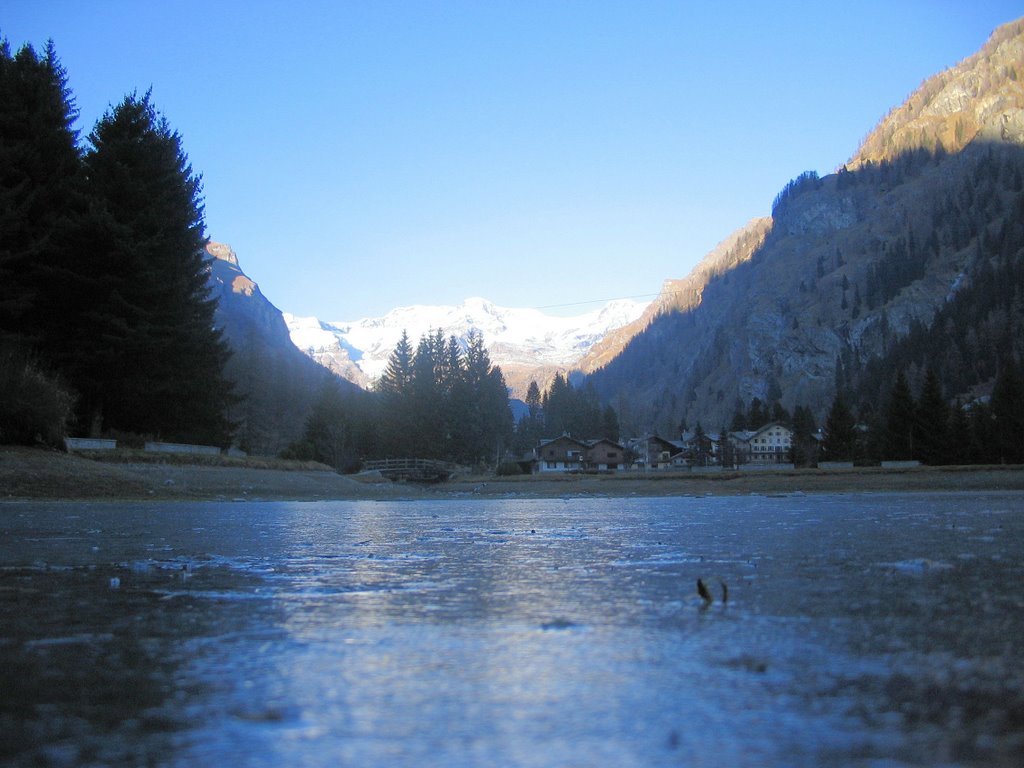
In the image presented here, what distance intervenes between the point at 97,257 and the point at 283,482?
10.6m

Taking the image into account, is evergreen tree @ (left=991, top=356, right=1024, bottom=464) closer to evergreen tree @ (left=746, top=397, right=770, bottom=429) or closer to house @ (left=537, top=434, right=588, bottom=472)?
house @ (left=537, top=434, right=588, bottom=472)

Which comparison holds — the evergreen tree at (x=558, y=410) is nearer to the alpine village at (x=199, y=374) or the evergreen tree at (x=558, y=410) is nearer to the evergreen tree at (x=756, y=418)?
the alpine village at (x=199, y=374)

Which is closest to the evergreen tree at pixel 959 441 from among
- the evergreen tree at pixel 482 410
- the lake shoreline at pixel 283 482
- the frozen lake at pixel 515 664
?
the lake shoreline at pixel 283 482

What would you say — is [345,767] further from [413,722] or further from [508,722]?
[508,722]

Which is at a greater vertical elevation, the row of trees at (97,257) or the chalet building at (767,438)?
the row of trees at (97,257)

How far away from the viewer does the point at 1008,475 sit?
36844 mm

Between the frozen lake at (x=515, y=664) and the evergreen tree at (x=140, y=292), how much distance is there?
85.6 feet

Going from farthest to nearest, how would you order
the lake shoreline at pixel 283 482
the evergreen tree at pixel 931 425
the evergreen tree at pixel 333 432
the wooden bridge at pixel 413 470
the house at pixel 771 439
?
the house at pixel 771 439 → the evergreen tree at pixel 333 432 → the evergreen tree at pixel 931 425 → the wooden bridge at pixel 413 470 → the lake shoreline at pixel 283 482

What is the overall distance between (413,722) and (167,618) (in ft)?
5.17

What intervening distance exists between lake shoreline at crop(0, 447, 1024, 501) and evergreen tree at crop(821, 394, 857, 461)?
40.4m

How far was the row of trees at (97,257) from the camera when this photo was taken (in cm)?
2548

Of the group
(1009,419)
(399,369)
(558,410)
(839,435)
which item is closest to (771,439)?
(558,410)

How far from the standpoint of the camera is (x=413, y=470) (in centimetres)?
5981

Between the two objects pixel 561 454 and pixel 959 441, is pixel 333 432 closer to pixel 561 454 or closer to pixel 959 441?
pixel 561 454
